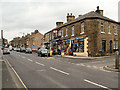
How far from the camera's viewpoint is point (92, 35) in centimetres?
2456

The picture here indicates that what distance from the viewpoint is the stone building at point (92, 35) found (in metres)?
24.6

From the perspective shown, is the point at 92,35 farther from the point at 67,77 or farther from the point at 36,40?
the point at 36,40

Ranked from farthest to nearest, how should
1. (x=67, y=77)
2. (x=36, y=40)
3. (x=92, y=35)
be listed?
(x=36, y=40)
(x=92, y=35)
(x=67, y=77)

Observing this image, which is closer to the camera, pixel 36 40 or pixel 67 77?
pixel 67 77

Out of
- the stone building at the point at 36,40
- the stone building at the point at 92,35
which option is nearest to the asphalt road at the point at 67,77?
the stone building at the point at 92,35

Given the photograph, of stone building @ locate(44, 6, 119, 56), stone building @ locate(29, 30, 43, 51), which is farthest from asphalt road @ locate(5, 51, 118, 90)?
stone building @ locate(29, 30, 43, 51)

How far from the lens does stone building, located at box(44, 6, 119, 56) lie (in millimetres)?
24578

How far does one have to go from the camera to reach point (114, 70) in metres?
11.2

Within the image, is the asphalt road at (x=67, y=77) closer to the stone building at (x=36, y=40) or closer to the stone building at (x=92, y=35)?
the stone building at (x=92, y=35)

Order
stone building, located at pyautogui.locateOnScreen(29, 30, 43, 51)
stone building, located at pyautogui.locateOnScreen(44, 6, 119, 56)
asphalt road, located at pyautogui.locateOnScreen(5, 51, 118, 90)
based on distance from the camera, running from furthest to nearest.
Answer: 1. stone building, located at pyautogui.locateOnScreen(29, 30, 43, 51)
2. stone building, located at pyautogui.locateOnScreen(44, 6, 119, 56)
3. asphalt road, located at pyautogui.locateOnScreen(5, 51, 118, 90)

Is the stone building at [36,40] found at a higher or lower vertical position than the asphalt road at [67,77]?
higher

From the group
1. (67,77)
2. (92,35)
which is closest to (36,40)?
(92,35)

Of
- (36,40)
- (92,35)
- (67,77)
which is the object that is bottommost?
(67,77)

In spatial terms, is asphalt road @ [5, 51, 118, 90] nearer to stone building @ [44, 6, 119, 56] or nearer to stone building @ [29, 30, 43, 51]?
stone building @ [44, 6, 119, 56]
